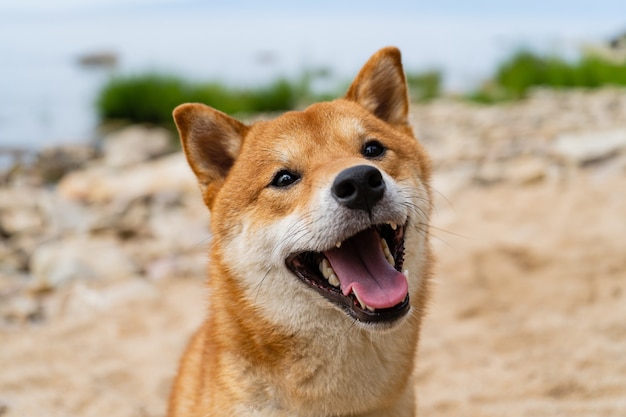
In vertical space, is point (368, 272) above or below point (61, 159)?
above

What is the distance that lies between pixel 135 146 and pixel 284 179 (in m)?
8.33

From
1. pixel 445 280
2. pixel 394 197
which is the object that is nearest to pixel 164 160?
pixel 445 280

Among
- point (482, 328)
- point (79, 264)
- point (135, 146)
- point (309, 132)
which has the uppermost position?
point (309, 132)

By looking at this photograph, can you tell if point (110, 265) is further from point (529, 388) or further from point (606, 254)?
point (606, 254)

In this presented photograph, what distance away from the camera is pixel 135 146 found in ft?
35.9

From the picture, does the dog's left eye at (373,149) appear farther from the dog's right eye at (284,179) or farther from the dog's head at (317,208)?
the dog's right eye at (284,179)

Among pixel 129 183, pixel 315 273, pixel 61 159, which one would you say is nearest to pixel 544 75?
pixel 129 183

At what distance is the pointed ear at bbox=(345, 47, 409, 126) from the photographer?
3.54 m

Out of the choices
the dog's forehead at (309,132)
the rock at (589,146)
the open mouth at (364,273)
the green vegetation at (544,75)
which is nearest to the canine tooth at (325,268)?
the open mouth at (364,273)

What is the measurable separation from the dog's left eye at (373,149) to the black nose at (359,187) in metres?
0.44

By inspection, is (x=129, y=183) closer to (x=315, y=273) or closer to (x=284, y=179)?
(x=284, y=179)

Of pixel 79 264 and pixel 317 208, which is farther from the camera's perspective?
pixel 79 264

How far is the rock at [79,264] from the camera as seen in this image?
6070 mm

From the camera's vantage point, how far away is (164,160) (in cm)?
982
